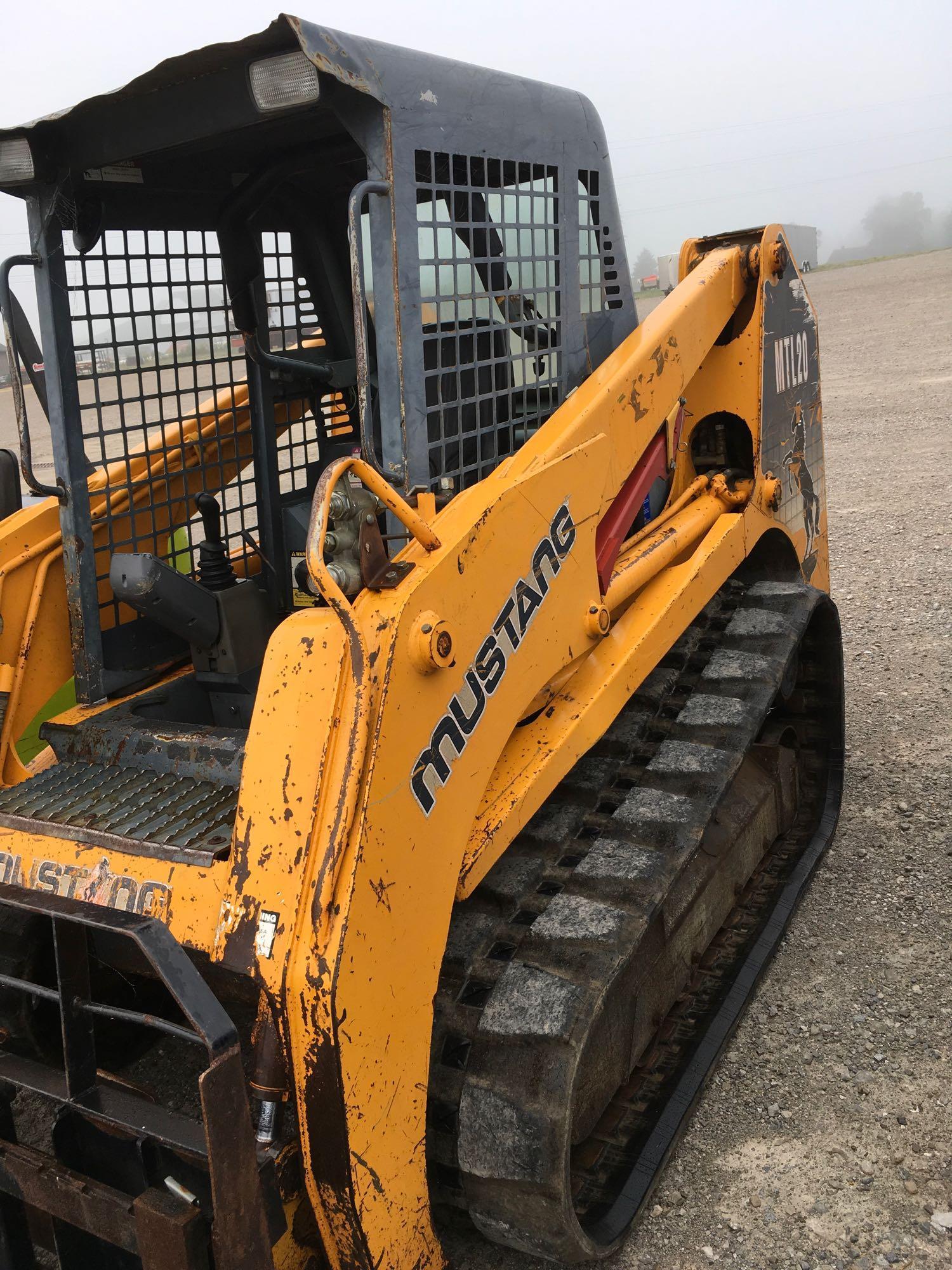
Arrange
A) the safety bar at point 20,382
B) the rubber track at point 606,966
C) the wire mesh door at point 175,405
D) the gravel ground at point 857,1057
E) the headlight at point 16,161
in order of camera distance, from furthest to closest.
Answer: the wire mesh door at point 175,405 → the safety bar at point 20,382 → the headlight at point 16,161 → the gravel ground at point 857,1057 → the rubber track at point 606,966

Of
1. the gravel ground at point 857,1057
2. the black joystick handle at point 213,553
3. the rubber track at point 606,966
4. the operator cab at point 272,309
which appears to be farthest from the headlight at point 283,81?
the gravel ground at point 857,1057

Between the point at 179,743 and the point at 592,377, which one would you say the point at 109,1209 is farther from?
the point at 592,377

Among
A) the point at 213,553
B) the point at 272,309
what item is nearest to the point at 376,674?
the point at 213,553

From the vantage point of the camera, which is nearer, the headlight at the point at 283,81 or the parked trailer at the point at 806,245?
the headlight at the point at 283,81

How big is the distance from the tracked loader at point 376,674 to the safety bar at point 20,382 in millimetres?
17

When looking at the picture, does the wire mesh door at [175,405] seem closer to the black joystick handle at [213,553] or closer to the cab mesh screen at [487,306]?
the black joystick handle at [213,553]

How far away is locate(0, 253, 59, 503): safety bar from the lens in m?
2.91

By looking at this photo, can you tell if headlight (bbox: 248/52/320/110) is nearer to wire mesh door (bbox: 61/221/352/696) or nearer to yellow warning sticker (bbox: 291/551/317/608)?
wire mesh door (bbox: 61/221/352/696)

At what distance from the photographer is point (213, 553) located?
331 cm

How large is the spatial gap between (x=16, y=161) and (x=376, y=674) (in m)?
1.69

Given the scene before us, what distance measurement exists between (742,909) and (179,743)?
70.0 inches

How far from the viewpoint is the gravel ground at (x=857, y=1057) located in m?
2.57

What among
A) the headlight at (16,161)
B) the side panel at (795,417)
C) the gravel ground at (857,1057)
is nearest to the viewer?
the gravel ground at (857,1057)

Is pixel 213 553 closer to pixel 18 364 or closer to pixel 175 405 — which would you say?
pixel 175 405
